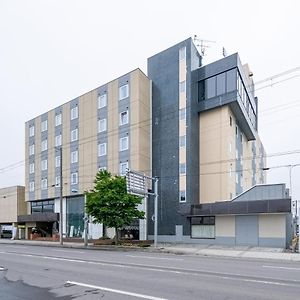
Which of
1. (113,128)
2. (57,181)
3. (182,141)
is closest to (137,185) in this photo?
(182,141)

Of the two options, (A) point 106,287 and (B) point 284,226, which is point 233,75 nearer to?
(B) point 284,226

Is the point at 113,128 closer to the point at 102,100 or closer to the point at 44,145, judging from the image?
the point at 102,100

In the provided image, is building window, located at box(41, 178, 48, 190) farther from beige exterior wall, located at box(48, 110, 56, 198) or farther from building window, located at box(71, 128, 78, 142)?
building window, located at box(71, 128, 78, 142)

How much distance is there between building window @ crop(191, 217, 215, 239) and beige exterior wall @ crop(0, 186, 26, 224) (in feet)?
112

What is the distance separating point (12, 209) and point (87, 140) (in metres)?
22.9

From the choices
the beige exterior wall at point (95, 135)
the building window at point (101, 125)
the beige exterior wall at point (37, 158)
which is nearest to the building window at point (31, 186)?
the beige exterior wall at point (37, 158)

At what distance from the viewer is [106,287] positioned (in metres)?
11.7

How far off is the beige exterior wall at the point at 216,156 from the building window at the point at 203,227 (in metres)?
4.03

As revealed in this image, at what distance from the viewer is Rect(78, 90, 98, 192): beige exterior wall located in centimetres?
5034

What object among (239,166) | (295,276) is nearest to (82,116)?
(239,166)

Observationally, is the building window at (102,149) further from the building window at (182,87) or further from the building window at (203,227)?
the building window at (203,227)

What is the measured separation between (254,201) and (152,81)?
19676 mm

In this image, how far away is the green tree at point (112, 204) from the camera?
3562 cm

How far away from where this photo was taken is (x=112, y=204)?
35875mm
